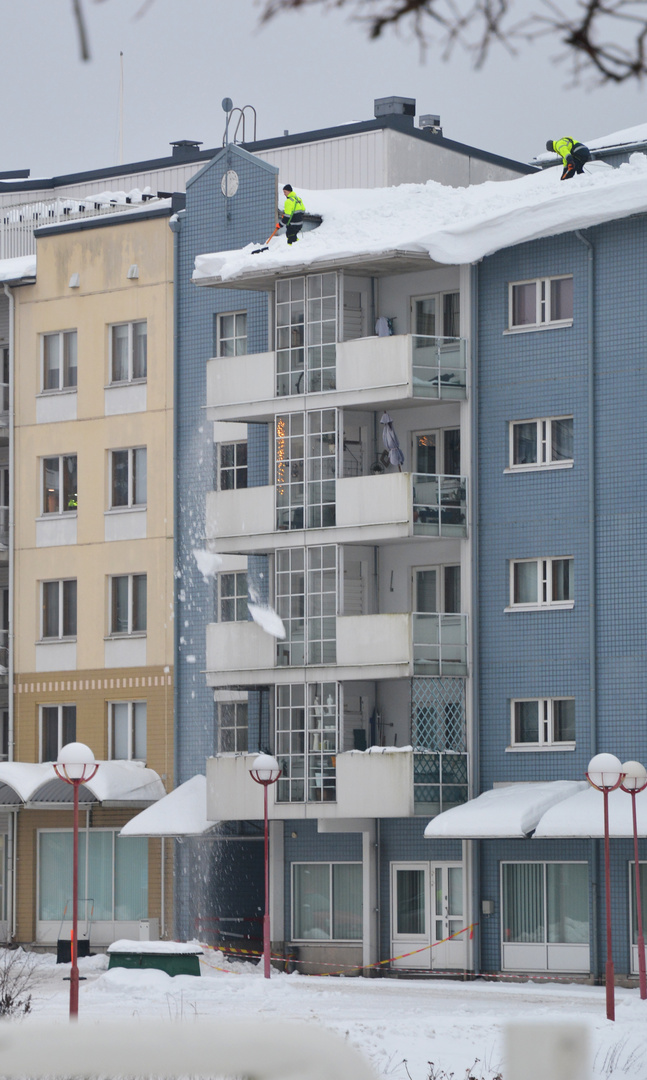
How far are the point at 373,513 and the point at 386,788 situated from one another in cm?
552

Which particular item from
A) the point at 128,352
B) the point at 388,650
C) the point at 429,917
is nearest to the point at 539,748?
the point at 388,650

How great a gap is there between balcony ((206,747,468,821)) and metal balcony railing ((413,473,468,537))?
4460 millimetres

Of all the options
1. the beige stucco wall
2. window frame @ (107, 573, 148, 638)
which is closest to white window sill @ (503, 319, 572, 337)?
the beige stucco wall

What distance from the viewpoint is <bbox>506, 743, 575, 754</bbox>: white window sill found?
39250mm

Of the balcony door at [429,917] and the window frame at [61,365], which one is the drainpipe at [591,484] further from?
the window frame at [61,365]

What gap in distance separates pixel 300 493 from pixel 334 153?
9.87 metres

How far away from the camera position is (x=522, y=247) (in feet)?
133

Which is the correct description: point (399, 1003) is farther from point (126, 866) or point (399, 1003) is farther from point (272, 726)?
point (126, 866)

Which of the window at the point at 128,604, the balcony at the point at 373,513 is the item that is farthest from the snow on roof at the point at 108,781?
the balcony at the point at 373,513

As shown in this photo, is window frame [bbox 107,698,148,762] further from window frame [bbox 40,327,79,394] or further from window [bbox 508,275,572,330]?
window [bbox 508,275,572,330]

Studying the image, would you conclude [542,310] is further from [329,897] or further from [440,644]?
[329,897]

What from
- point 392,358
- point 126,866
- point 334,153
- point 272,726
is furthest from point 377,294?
point 126,866

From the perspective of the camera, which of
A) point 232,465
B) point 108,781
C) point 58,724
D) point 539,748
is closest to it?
point 539,748

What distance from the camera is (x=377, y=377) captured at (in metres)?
41.2
